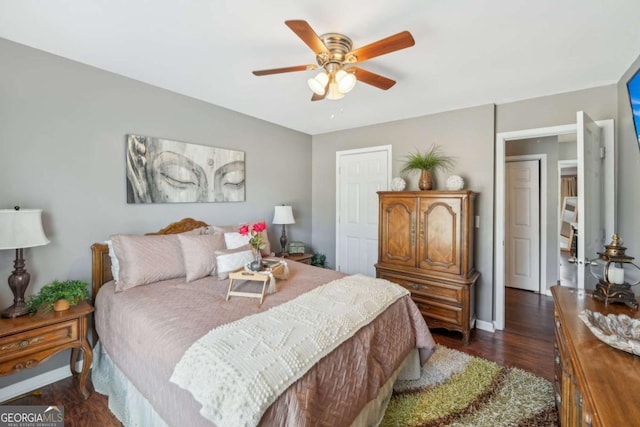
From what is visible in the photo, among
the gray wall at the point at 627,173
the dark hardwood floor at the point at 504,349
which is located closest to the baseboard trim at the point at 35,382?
the dark hardwood floor at the point at 504,349

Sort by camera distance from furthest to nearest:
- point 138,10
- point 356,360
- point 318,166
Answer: point 318,166
point 138,10
point 356,360

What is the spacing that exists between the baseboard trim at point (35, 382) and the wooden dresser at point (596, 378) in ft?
10.7

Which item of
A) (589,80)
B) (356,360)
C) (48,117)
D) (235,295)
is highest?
(589,80)

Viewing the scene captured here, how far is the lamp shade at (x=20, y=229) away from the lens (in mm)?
1810

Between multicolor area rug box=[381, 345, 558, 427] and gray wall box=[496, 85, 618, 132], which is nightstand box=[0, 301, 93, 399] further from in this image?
gray wall box=[496, 85, 618, 132]

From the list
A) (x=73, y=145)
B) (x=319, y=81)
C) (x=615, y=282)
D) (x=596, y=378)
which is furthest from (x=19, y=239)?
(x=615, y=282)

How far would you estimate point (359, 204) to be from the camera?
4.21 metres

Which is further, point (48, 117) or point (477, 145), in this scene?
point (477, 145)

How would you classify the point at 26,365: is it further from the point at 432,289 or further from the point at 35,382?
the point at 432,289

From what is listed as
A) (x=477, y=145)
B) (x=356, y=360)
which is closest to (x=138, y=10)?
(x=356, y=360)

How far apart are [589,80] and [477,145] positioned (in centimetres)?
102

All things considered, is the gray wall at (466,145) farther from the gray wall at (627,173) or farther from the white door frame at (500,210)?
the gray wall at (627,173)

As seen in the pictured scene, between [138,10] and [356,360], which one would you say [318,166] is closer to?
[138,10]

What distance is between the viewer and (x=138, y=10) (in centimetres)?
167
